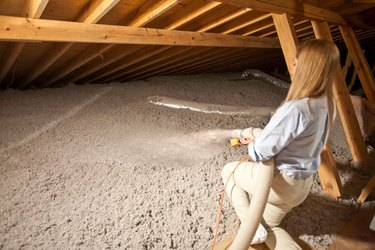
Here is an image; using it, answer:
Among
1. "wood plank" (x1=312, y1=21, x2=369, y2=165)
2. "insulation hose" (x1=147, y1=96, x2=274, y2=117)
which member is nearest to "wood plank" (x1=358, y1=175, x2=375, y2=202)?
"wood plank" (x1=312, y1=21, x2=369, y2=165)

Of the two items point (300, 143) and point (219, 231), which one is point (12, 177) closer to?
point (219, 231)

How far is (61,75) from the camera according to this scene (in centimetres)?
348

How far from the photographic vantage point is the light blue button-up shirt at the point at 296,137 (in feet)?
4.03

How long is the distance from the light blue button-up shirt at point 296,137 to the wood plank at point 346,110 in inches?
62.0

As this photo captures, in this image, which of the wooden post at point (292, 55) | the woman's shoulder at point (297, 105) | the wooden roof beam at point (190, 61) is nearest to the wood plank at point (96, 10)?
the woman's shoulder at point (297, 105)

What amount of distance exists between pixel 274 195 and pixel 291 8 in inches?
64.8

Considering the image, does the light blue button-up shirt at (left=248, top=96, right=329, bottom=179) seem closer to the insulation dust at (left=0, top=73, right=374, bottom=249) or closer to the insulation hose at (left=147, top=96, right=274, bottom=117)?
the insulation dust at (left=0, top=73, right=374, bottom=249)

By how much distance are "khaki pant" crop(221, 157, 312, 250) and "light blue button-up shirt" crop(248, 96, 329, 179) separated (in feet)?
0.28

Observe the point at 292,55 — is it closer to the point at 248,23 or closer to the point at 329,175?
the point at 248,23

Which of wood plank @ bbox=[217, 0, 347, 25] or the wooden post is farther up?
wood plank @ bbox=[217, 0, 347, 25]

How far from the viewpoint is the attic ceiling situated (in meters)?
1.87

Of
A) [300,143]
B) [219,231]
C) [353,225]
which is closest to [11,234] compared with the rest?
[219,231]

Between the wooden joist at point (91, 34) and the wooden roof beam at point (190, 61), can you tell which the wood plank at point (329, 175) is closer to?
the wooden joist at point (91, 34)

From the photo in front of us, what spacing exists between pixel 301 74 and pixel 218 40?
5.57 ft
